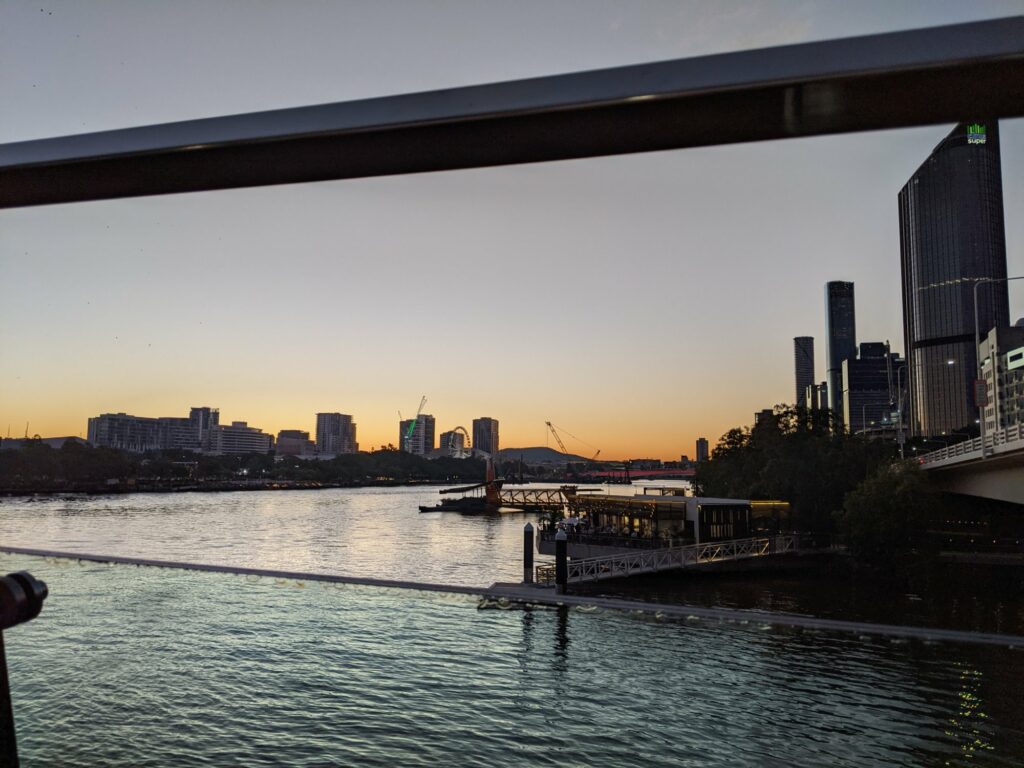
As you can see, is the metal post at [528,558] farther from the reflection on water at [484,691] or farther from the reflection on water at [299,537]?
the reflection on water at [299,537]

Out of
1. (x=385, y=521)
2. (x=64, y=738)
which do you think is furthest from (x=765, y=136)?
(x=385, y=521)

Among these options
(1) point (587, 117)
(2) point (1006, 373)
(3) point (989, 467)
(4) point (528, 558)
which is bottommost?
(4) point (528, 558)

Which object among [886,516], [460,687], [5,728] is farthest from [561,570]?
[886,516]

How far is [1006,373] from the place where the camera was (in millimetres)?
110500

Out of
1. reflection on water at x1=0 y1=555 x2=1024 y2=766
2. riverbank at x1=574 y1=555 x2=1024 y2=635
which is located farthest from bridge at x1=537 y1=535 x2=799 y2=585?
reflection on water at x1=0 y1=555 x2=1024 y2=766

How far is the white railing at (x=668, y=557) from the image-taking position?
1134 inches

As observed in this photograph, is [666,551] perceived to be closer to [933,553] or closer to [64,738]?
[933,553]

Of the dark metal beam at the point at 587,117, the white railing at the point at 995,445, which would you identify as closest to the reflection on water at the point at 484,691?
the dark metal beam at the point at 587,117

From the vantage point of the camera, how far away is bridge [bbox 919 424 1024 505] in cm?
2925

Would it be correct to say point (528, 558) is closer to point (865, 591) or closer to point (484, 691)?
point (484, 691)

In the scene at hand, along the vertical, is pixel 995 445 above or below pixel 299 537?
above

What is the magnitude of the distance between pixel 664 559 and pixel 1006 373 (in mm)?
104610

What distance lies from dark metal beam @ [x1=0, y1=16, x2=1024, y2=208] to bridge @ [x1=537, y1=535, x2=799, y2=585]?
78.6ft

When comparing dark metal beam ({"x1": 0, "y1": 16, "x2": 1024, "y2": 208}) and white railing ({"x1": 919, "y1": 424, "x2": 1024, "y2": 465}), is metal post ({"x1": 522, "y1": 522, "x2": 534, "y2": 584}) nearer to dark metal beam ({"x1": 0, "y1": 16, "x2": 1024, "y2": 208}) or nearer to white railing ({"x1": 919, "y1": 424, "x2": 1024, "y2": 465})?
white railing ({"x1": 919, "y1": 424, "x2": 1024, "y2": 465})
